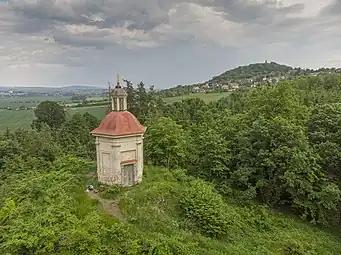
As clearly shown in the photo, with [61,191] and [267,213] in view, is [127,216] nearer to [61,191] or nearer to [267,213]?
[61,191]

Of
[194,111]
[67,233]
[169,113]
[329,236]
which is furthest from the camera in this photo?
[194,111]

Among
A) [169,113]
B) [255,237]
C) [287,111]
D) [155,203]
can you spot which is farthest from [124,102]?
[169,113]

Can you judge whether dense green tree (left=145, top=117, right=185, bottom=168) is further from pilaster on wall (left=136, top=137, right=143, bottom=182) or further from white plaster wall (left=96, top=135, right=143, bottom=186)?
white plaster wall (left=96, top=135, right=143, bottom=186)

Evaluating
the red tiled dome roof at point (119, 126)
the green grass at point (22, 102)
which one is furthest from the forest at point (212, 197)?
the green grass at point (22, 102)

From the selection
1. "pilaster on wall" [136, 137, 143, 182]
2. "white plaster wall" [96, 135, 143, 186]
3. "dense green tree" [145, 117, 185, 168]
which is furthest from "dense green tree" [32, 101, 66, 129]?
"pilaster on wall" [136, 137, 143, 182]

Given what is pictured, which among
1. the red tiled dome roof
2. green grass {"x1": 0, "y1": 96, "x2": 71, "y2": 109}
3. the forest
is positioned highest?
the red tiled dome roof

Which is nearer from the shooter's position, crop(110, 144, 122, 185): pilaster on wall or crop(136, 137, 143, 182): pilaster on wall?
crop(110, 144, 122, 185): pilaster on wall

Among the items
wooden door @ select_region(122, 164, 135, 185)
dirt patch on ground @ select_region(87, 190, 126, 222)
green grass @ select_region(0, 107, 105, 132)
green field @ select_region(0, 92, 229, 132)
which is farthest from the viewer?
green field @ select_region(0, 92, 229, 132)

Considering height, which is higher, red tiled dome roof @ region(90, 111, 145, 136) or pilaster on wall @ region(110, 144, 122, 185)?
red tiled dome roof @ region(90, 111, 145, 136)
